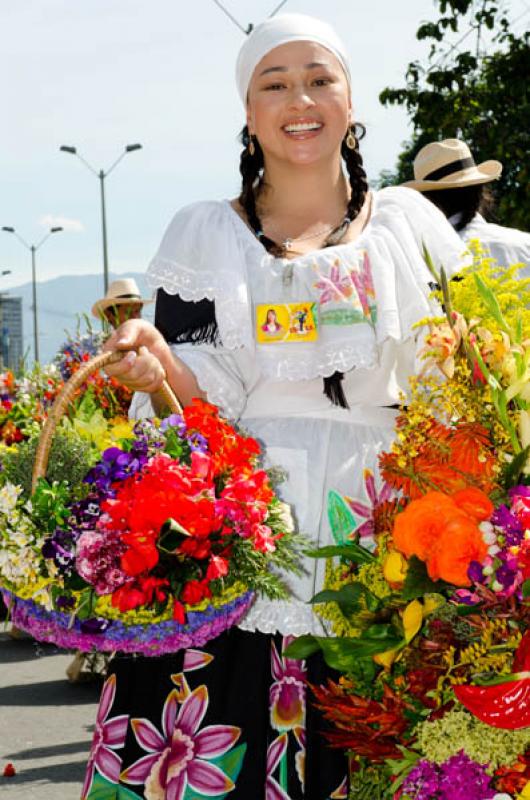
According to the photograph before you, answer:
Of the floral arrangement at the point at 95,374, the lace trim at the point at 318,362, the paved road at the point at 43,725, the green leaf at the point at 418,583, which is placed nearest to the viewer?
the green leaf at the point at 418,583

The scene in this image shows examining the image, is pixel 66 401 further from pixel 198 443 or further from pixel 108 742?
pixel 108 742

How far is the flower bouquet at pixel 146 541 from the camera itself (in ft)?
7.44

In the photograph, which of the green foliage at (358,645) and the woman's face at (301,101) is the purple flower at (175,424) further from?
the woman's face at (301,101)

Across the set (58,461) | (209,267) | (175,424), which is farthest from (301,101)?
(58,461)

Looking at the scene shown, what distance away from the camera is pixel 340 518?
8.86 feet

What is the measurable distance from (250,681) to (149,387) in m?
0.64

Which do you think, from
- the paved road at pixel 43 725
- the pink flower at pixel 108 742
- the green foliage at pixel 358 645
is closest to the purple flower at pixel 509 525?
the green foliage at pixel 358 645

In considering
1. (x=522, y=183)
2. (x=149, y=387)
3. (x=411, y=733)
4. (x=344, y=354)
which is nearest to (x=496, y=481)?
(x=411, y=733)

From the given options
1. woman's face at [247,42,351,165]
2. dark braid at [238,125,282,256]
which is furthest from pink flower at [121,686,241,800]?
woman's face at [247,42,351,165]

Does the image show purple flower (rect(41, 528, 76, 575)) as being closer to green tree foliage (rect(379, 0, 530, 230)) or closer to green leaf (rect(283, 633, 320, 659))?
green leaf (rect(283, 633, 320, 659))

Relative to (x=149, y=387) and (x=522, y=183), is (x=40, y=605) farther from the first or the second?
(x=522, y=183)

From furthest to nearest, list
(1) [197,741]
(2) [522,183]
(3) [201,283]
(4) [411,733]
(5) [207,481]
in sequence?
(2) [522,183] < (3) [201,283] < (1) [197,741] < (5) [207,481] < (4) [411,733]

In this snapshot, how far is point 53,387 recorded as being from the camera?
23.0ft

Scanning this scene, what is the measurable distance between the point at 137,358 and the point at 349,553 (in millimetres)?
612
